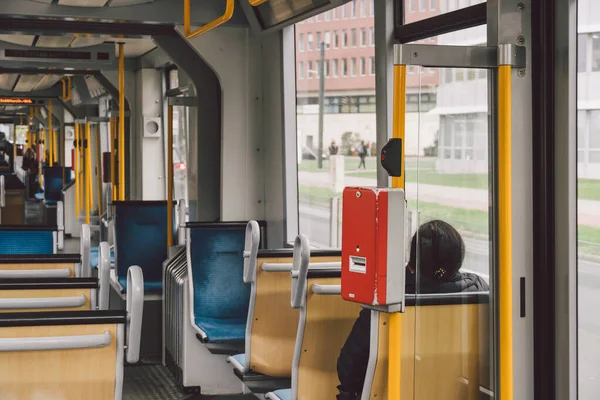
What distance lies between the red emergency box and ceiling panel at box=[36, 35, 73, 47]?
5500mm

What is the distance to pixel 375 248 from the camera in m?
2.28

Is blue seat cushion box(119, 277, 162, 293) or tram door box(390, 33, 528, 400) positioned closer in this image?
tram door box(390, 33, 528, 400)

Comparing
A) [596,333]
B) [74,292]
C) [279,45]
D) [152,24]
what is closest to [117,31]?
[152,24]

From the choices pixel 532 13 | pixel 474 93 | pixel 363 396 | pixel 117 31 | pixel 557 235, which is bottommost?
pixel 363 396

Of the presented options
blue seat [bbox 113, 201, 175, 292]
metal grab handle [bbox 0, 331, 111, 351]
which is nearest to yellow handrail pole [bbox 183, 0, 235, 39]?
blue seat [bbox 113, 201, 175, 292]

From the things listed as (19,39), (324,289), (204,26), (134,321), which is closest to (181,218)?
(204,26)

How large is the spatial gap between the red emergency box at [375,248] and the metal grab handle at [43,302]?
3.79 ft

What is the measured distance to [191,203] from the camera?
741 cm

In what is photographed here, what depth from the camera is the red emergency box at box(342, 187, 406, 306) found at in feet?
7.46

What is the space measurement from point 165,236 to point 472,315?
4181 millimetres

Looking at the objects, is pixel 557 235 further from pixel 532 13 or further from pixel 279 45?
pixel 279 45

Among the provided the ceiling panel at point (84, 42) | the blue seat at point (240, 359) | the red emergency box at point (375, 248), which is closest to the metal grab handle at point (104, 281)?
the blue seat at point (240, 359)

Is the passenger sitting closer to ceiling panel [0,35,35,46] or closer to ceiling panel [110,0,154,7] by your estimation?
ceiling panel [110,0,154,7]

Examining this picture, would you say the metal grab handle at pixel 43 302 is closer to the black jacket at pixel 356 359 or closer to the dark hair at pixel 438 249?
the black jacket at pixel 356 359
